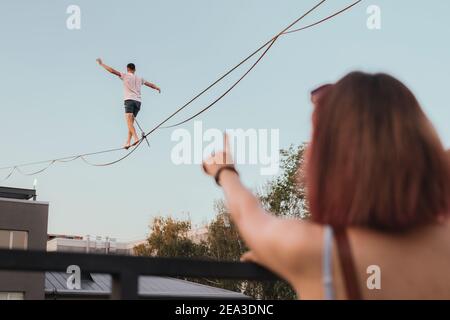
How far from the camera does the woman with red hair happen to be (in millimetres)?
1291

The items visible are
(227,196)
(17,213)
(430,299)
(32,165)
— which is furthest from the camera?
(17,213)

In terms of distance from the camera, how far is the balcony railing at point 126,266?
1.37 metres

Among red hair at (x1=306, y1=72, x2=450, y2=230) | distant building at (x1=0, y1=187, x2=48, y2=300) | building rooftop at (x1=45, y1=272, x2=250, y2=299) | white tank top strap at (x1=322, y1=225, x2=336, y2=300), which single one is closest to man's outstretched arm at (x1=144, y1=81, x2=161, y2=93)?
red hair at (x1=306, y1=72, x2=450, y2=230)

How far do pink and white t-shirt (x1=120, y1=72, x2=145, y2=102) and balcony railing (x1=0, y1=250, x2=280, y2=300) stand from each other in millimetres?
11836

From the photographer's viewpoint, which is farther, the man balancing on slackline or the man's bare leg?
the man's bare leg

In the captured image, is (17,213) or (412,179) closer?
(412,179)

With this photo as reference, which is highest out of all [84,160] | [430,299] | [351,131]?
[84,160]

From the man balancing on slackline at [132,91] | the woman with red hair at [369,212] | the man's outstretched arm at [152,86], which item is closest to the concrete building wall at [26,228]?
the man balancing on slackline at [132,91]

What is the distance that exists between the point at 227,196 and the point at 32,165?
2149 cm

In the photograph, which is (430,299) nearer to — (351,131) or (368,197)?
(368,197)

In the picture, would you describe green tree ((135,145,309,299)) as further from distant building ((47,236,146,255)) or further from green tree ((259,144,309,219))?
distant building ((47,236,146,255))

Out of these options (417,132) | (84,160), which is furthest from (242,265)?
(84,160)

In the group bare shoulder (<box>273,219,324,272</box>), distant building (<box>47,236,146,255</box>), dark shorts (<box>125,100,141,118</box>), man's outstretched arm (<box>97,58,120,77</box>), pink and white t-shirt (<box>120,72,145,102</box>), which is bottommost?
bare shoulder (<box>273,219,324,272</box>)

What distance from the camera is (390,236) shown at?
134 centimetres
